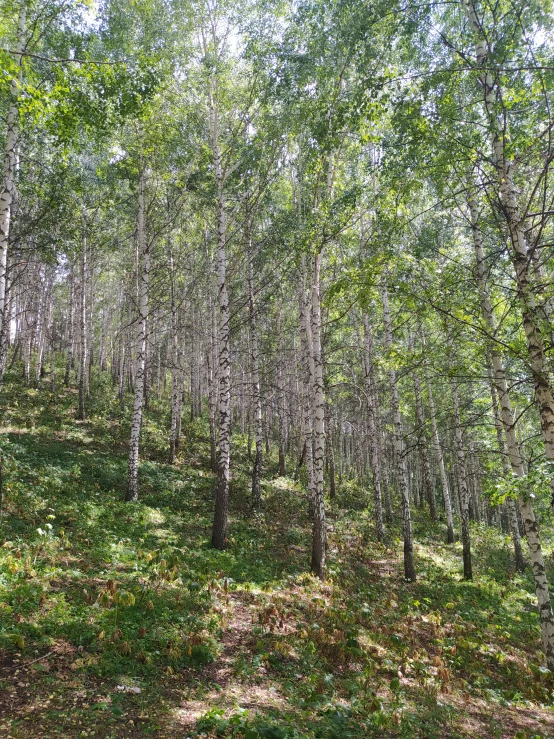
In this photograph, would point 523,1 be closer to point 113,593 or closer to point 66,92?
point 66,92

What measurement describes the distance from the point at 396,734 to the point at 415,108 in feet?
28.2

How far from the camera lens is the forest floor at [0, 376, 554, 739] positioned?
4789 millimetres

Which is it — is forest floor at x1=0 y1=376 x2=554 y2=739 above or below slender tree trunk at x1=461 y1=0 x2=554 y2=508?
below

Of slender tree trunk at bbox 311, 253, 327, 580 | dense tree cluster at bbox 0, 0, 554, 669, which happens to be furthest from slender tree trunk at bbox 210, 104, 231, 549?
slender tree trunk at bbox 311, 253, 327, 580

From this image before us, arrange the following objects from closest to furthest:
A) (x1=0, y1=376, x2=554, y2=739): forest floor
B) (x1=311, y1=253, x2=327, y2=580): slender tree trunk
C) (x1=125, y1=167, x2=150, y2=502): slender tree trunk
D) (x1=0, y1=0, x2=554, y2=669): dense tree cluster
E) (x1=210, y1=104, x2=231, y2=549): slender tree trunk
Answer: (x1=0, y1=376, x2=554, y2=739): forest floor, (x1=0, y1=0, x2=554, y2=669): dense tree cluster, (x1=311, y1=253, x2=327, y2=580): slender tree trunk, (x1=210, y1=104, x2=231, y2=549): slender tree trunk, (x1=125, y1=167, x2=150, y2=502): slender tree trunk

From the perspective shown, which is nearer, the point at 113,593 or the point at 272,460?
the point at 113,593

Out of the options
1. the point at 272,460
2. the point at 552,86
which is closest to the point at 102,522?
the point at 552,86

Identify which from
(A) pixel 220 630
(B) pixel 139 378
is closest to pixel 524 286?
(A) pixel 220 630

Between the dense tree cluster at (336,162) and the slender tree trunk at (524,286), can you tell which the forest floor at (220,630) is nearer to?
the dense tree cluster at (336,162)

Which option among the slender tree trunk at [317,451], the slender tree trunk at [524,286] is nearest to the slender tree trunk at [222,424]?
the slender tree trunk at [317,451]

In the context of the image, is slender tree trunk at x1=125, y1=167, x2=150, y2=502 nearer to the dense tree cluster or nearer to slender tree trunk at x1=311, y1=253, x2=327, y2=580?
the dense tree cluster

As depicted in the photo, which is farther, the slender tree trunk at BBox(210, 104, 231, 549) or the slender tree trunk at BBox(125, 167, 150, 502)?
the slender tree trunk at BBox(125, 167, 150, 502)

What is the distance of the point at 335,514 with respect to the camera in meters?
18.7

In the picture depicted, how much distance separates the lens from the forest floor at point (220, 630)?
4.79m
